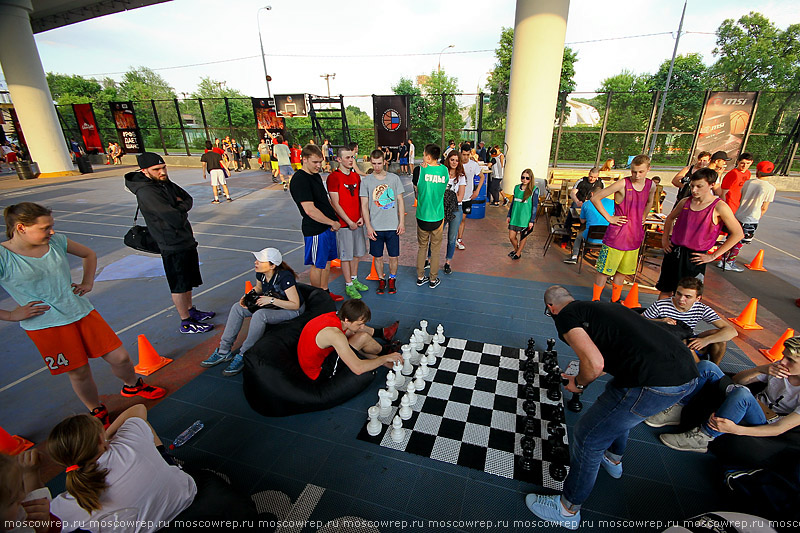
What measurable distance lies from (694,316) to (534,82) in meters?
9.07

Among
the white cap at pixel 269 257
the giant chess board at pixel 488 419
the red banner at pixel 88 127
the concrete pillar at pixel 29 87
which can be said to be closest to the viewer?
the giant chess board at pixel 488 419

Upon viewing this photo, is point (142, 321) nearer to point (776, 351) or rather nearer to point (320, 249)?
point (320, 249)

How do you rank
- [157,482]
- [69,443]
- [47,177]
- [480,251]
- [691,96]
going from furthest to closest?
[691,96] → [47,177] → [480,251] → [157,482] → [69,443]

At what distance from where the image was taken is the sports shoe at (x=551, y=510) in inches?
82.0

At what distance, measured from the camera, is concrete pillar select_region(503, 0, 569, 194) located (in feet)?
30.8

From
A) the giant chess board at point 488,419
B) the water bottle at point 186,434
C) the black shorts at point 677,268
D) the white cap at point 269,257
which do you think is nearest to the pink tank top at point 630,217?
the black shorts at point 677,268

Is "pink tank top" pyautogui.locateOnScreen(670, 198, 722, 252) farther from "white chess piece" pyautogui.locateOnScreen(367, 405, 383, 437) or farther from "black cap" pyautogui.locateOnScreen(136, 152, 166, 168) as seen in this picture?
"black cap" pyautogui.locateOnScreen(136, 152, 166, 168)

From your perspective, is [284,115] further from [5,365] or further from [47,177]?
[5,365]

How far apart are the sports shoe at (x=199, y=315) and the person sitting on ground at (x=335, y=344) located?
7.15ft

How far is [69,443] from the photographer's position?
141 centimetres

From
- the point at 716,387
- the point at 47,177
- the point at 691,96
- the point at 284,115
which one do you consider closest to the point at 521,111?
the point at 716,387

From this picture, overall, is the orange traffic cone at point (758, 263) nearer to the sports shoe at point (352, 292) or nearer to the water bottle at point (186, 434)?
the sports shoe at point (352, 292)

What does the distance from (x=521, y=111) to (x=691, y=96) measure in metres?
25.7

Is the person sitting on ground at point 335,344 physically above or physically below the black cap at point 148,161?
below
